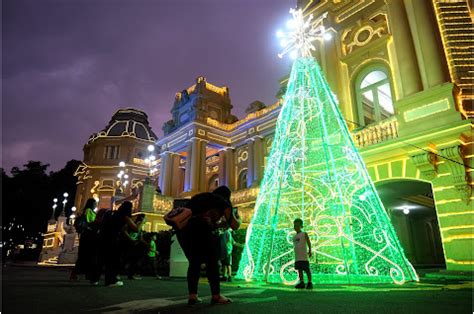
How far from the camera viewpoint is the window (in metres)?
40.5

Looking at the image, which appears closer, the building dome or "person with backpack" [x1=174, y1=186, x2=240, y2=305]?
"person with backpack" [x1=174, y1=186, x2=240, y2=305]

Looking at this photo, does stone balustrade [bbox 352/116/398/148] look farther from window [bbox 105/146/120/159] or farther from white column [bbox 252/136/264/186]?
window [bbox 105/146/120/159]

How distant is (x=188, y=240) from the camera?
150 inches

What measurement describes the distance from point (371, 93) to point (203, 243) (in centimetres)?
1091

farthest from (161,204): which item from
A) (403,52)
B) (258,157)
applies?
(403,52)

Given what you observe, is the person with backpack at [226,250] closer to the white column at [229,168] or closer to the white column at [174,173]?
the white column at [229,168]

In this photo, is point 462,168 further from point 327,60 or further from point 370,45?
point 327,60

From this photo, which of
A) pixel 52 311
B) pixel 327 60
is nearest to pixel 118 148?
pixel 327 60

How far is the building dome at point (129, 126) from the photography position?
41875 millimetres

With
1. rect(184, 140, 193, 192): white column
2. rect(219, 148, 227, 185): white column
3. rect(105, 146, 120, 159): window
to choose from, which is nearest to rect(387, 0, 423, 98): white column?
rect(184, 140, 193, 192): white column

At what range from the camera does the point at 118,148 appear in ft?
134

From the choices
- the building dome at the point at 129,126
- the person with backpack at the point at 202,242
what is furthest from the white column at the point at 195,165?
the person with backpack at the point at 202,242

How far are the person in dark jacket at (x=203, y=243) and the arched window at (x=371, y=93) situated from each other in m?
9.51

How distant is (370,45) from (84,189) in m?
38.7
